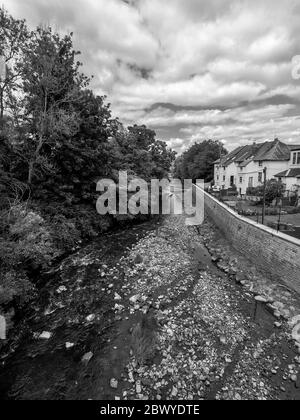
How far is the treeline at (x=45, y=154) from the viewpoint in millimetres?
8953

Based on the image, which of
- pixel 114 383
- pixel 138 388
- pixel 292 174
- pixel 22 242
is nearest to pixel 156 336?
pixel 138 388

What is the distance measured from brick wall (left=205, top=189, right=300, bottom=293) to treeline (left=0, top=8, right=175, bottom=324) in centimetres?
965

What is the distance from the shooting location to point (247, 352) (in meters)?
6.35

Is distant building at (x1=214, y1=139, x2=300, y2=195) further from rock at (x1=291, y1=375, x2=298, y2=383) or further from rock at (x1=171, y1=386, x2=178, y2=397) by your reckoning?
rock at (x1=171, y1=386, x2=178, y2=397)

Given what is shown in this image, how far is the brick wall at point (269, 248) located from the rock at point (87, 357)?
8.38 metres

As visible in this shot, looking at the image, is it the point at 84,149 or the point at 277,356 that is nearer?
the point at 277,356

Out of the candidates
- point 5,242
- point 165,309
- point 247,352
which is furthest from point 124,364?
point 5,242

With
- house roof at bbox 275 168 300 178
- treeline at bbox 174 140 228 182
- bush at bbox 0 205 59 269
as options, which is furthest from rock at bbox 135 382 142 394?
treeline at bbox 174 140 228 182

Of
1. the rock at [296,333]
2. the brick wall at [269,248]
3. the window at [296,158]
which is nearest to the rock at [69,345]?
the rock at [296,333]

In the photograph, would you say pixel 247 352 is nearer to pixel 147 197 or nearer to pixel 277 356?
pixel 277 356

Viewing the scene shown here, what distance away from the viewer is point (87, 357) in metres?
6.23

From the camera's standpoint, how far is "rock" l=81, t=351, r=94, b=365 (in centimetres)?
612

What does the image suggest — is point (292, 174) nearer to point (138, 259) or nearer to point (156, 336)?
point (138, 259)
